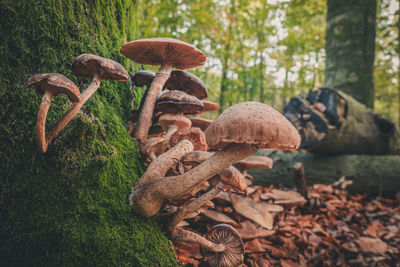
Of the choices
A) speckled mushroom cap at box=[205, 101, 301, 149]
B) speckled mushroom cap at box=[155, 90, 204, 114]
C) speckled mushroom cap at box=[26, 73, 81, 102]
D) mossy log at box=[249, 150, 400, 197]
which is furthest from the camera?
mossy log at box=[249, 150, 400, 197]

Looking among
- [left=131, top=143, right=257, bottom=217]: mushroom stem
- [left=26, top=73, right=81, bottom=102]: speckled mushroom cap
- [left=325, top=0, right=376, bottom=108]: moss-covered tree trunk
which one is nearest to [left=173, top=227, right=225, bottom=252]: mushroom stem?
[left=131, top=143, right=257, bottom=217]: mushroom stem

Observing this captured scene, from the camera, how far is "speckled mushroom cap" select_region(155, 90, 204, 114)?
2.08 metres

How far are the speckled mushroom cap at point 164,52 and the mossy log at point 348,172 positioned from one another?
336cm

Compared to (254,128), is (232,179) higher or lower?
lower

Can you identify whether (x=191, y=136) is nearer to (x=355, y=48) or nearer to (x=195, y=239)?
(x=195, y=239)

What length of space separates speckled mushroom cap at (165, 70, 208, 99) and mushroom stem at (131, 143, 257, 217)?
117 centimetres

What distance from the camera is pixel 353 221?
11.7 ft

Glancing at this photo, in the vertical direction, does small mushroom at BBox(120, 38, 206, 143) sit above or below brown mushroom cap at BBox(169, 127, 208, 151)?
above

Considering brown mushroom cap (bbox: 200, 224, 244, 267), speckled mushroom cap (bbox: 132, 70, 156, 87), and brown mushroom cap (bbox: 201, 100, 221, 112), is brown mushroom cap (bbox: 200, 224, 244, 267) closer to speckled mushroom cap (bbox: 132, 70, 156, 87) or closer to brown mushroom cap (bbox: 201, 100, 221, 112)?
brown mushroom cap (bbox: 201, 100, 221, 112)

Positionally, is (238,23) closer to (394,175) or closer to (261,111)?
(394,175)

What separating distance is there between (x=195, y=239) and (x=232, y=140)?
2.79ft

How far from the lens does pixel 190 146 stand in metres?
2.00

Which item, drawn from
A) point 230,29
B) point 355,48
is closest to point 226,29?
point 230,29

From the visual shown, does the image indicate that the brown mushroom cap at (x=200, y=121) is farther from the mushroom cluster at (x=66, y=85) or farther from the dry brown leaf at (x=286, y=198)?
the mushroom cluster at (x=66, y=85)
